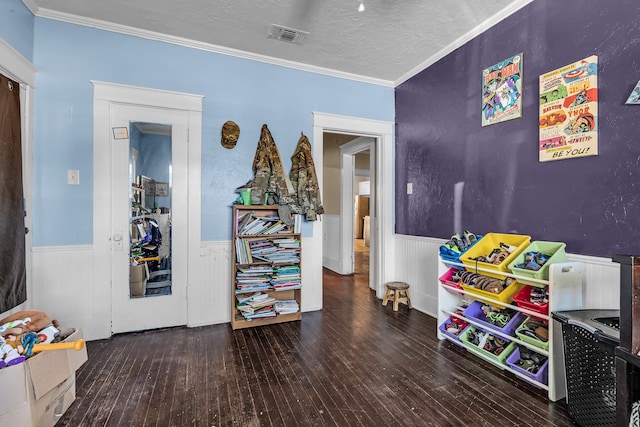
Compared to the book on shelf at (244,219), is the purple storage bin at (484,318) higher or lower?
lower

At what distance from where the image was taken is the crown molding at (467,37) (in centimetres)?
244

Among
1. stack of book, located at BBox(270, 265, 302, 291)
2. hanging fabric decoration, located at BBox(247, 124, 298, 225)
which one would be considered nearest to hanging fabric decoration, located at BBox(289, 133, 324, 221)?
hanging fabric decoration, located at BBox(247, 124, 298, 225)

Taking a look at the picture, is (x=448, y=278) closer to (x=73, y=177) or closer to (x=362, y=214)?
(x=73, y=177)

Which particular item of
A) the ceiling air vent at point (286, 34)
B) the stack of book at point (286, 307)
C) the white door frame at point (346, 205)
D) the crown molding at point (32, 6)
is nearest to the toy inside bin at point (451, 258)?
the stack of book at point (286, 307)

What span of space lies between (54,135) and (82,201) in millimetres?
596

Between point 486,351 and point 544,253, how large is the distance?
2.75 ft

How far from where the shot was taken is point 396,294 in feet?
11.4

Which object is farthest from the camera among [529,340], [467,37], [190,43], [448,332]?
[190,43]

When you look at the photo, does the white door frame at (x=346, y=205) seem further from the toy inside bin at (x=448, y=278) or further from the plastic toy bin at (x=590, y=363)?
the plastic toy bin at (x=590, y=363)

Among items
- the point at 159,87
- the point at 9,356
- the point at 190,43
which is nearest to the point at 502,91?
the point at 190,43

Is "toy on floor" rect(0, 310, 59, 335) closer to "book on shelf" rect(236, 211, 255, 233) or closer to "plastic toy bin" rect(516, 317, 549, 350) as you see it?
"book on shelf" rect(236, 211, 255, 233)

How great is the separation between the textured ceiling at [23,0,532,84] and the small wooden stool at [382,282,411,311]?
2.56 m

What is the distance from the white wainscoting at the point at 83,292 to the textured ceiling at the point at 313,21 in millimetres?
2026

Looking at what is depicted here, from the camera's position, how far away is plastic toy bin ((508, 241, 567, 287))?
1.94 meters
